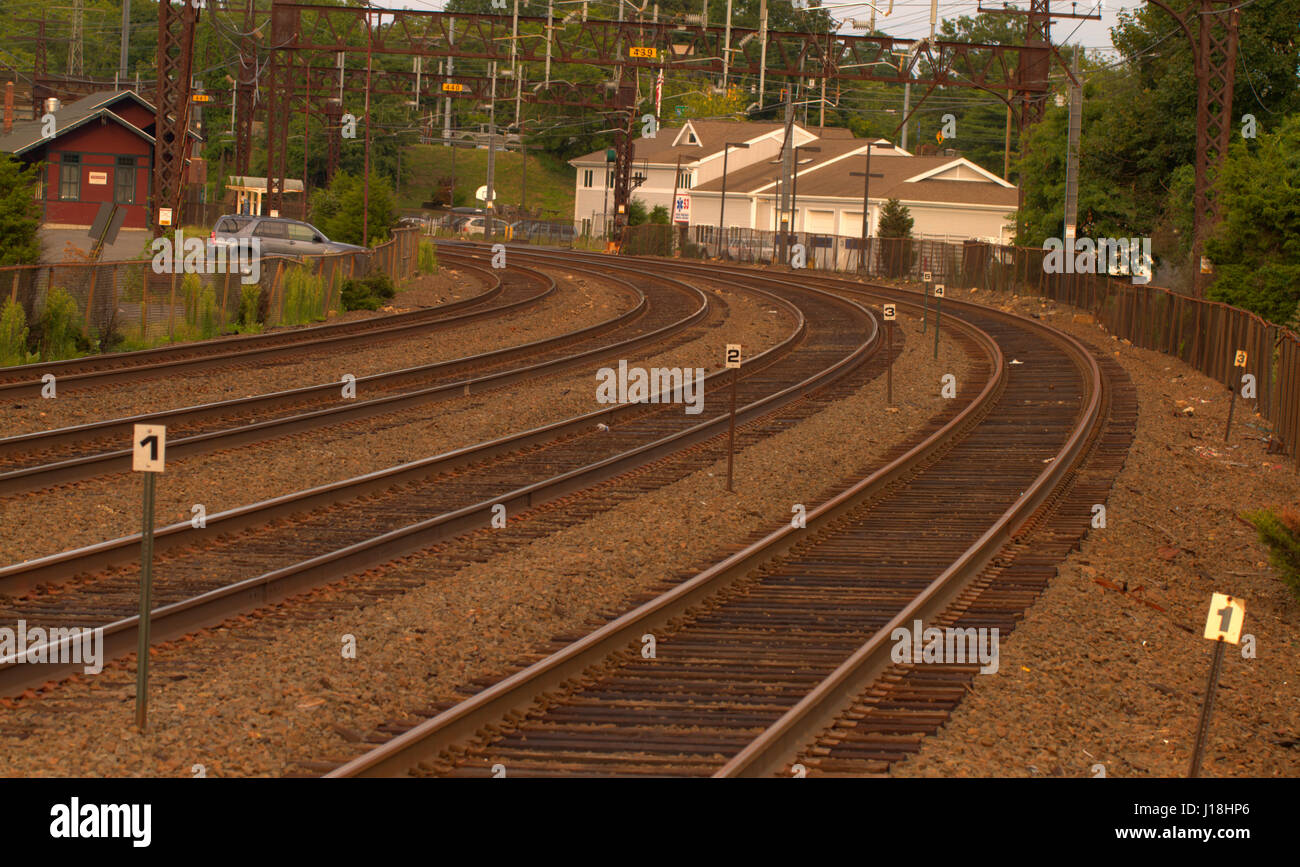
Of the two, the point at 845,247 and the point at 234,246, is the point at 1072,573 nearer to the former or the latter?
the point at 234,246

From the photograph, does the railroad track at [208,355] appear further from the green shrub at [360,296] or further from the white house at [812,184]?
the white house at [812,184]

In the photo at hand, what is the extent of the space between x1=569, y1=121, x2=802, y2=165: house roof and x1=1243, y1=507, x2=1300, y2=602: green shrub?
274ft

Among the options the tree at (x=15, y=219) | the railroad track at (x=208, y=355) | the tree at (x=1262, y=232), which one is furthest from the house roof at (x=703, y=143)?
the tree at (x=15, y=219)

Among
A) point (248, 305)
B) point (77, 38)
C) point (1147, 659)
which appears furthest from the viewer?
point (77, 38)

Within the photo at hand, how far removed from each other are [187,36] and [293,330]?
8.20 meters

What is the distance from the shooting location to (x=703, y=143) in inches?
3905

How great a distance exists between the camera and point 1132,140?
43.3 metres

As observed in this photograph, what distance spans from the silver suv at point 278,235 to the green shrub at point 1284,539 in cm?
2607

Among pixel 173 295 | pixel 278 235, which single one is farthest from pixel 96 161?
pixel 173 295

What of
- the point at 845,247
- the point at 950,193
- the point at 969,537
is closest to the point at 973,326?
the point at 969,537

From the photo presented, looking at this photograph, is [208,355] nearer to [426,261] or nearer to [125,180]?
[426,261]

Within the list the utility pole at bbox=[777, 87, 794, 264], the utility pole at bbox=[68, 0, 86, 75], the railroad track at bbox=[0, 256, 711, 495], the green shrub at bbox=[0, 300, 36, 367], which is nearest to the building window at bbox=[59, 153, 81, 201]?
the utility pole at bbox=[777, 87, 794, 264]

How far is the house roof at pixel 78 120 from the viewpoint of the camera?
5394 cm

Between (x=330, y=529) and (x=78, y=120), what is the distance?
47.2m
